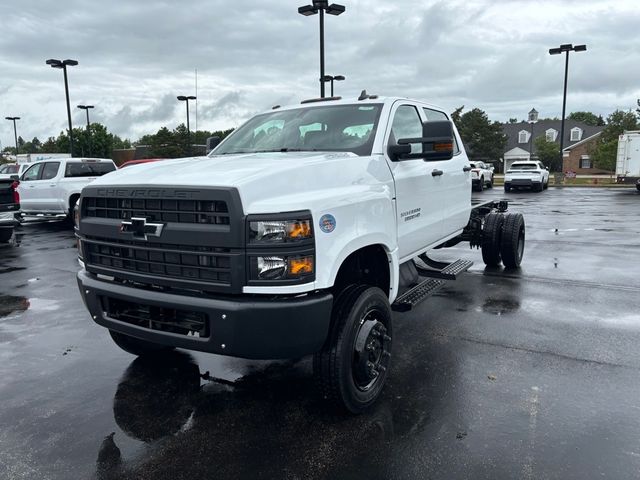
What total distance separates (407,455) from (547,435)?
36.3 inches

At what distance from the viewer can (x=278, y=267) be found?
303cm

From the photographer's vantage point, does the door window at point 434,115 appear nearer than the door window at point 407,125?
No

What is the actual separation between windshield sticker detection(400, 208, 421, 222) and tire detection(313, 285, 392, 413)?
3.16ft

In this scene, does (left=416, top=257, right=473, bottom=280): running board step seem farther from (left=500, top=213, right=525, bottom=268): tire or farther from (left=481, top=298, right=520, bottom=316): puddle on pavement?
(left=500, top=213, right=525, bottom=268): tire

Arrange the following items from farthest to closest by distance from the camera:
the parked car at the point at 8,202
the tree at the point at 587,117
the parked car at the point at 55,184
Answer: the tree at the point at 587,117
the parked car at the point at 55,184
the parked car at the point at 8,202

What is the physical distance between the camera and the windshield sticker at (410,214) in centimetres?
451

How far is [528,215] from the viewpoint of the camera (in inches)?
643

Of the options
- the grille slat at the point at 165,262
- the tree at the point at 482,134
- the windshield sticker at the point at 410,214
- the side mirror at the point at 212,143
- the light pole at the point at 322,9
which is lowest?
the grille slat at the point at 165,262

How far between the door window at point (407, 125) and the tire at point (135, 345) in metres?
2.68

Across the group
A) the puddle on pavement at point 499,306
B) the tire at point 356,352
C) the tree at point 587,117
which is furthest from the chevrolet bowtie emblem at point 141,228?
the tree at point 587,117

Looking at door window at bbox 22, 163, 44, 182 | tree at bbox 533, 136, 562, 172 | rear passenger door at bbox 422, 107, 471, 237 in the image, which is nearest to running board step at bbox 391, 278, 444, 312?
rear passenger door at bbox 422, 107, 471, 237

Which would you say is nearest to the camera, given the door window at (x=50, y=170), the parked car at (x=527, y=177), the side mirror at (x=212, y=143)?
the side mirror at (x=212, y=143)

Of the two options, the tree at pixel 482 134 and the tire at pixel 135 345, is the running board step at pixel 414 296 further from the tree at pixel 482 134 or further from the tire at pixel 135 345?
the tree at pixel 482 134

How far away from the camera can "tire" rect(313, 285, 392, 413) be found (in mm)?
3395
